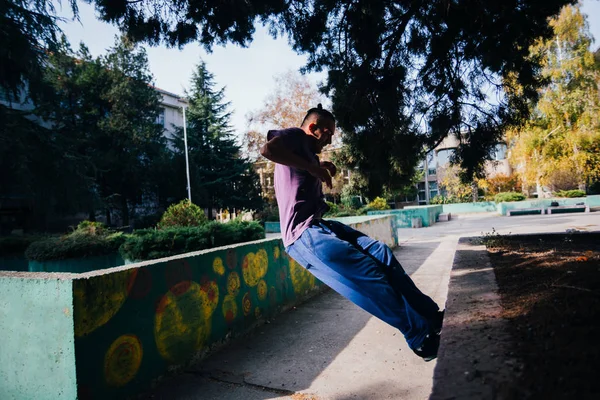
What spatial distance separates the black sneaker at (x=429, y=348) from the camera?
2.27 meters

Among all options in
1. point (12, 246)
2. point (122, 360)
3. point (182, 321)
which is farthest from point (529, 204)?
point (122, 360)

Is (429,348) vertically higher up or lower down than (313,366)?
higher up

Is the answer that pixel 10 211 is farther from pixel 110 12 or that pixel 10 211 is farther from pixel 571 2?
pixel 571 2

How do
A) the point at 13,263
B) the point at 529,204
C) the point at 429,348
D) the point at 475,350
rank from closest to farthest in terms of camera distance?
the point at 475,350
the point at 429,348
the point at 13,263
the point at 529,204

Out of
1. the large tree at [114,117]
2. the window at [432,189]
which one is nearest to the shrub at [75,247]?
the large tree at [114,117]

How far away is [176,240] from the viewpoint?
756 cm

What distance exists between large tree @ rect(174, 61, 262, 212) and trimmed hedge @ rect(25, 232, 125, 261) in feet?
87.1

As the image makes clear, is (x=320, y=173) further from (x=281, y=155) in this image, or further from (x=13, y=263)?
(x=13, y=263)

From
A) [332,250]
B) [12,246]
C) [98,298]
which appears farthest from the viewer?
[12,246]

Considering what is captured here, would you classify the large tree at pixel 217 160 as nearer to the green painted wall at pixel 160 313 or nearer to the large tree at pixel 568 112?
the large tree at pixel 568 112

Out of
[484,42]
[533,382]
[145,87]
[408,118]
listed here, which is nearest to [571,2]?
[484,42]

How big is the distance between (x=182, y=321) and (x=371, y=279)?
86.4 inches

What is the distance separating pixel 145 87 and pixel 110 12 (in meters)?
34.2

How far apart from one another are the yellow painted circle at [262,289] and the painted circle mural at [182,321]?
988 millimetres
